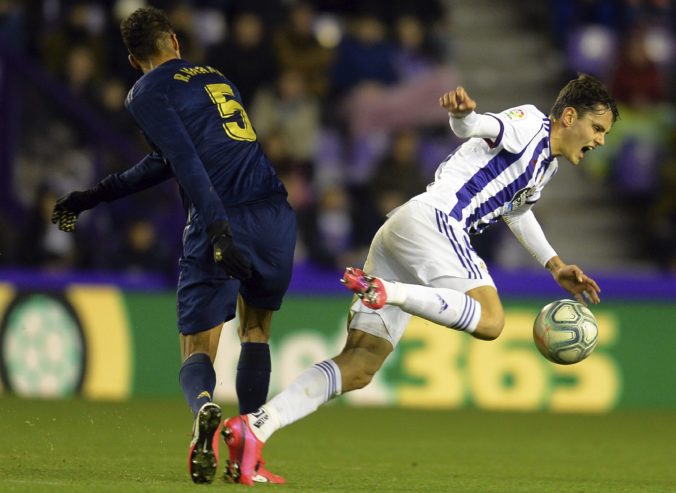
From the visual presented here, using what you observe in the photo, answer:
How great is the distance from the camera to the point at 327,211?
12.7 metres

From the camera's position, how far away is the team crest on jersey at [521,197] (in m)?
6.27

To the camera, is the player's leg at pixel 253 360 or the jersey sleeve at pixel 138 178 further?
the jersey sleeve at pixel 138 178

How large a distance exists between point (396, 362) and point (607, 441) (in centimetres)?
265

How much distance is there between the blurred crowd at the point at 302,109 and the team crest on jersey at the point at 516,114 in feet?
18.8

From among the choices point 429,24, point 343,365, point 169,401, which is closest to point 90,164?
point 169,401

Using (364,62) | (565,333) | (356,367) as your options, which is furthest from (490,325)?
(364,62)

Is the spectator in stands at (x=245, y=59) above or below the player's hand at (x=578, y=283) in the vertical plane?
above

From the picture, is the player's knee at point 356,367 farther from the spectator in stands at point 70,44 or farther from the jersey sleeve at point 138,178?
the spectator in stands at point 70,44

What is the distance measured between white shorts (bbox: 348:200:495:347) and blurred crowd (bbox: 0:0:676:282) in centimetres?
544

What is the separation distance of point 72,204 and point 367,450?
2.47 m

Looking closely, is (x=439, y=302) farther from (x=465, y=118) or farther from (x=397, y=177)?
(x=397, y=177)

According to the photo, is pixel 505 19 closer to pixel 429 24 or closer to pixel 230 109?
pixel 429 24

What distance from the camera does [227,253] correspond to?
5.52 meters

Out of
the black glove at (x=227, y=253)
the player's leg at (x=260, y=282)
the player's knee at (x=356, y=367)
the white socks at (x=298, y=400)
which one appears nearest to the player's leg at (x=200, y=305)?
the player's leg at (x=260, y=282)
